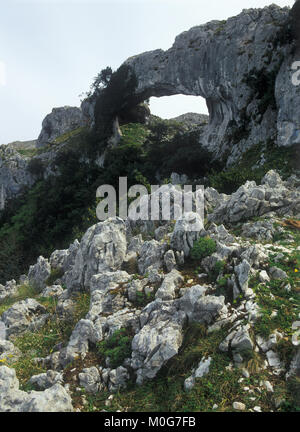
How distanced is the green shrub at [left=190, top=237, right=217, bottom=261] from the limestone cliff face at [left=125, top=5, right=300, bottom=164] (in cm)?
1525

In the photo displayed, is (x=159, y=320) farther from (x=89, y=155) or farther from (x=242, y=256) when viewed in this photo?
(x=89, y=155)

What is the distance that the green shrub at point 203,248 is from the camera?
8203 mm

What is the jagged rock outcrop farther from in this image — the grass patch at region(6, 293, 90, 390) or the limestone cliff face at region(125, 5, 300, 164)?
the grass patch at region(6, 293, 90, 390)

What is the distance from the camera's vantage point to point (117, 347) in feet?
20.5

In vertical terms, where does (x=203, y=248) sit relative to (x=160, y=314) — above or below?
above

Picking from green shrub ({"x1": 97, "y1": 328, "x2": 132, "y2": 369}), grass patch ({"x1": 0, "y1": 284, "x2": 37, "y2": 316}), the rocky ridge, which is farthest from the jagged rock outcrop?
green shrub ({"x1": 97, "y1": 328, "x2": 132, "y2": 369})

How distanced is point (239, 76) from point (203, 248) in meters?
26.1

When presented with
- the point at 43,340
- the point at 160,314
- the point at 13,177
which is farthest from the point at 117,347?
the point at 13,177

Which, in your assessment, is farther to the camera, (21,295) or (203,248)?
(21,295)

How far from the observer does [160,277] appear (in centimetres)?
793

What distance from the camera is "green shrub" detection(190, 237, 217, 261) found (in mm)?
8203

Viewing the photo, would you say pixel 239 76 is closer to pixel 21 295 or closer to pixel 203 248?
pixel 203 248

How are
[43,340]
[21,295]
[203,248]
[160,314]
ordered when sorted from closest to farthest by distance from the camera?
[160,314]
[43,340]
[203,248]
[21,295]

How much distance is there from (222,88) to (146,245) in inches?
1040
